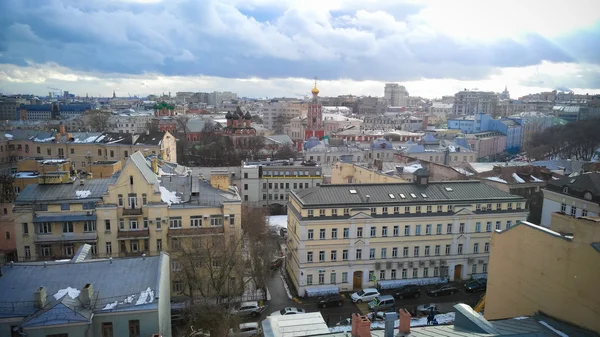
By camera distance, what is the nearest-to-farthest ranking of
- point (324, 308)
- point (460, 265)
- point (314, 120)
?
point (324, 308) → point (460, 265) → point (314, 120)

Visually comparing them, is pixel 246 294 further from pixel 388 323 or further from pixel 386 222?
pixel 388 323

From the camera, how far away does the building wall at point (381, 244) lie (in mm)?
32031

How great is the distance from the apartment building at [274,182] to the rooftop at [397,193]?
20.0m

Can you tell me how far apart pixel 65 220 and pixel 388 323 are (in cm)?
2250

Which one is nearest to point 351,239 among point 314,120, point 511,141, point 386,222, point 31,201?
point 386,222

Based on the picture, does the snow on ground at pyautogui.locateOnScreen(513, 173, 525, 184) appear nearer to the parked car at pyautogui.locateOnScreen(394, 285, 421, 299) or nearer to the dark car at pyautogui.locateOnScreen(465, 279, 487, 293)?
the dark car at pyautogui.locateOnScreen(465, 279, 487, 293)

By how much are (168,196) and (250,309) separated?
9092mm

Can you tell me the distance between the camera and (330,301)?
30375 mm

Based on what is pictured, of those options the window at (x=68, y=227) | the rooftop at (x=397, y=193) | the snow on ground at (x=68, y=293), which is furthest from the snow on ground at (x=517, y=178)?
the snow on ground at (x=68, y=293)

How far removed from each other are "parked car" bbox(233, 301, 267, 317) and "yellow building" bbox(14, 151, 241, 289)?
4713mm

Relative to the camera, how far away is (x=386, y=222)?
107 feet

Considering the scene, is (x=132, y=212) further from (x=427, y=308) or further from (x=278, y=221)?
(x=278, y=221)

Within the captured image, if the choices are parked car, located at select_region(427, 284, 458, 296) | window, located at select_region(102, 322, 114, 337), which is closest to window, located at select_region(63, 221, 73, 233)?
window, located at select_region(102, 322, 114, 337)

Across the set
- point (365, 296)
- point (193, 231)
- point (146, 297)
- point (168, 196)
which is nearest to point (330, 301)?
point (365, 296)
